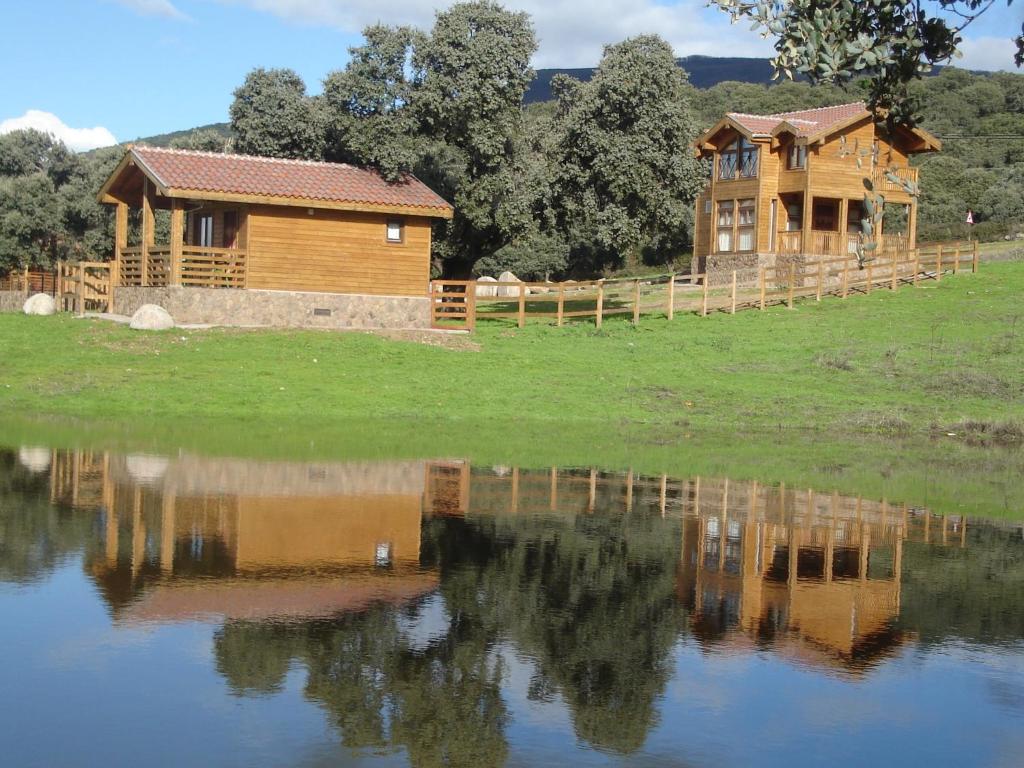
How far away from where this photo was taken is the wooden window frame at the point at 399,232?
38938 millimetres

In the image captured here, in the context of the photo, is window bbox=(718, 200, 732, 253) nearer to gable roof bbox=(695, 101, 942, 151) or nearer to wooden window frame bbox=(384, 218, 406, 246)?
gable roof bbox=(695, 101, 942, 151)

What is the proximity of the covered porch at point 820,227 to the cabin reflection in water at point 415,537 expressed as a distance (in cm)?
3689

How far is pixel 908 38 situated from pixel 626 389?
22.0 meters

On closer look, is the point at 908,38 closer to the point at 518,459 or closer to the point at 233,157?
the point at 518,459

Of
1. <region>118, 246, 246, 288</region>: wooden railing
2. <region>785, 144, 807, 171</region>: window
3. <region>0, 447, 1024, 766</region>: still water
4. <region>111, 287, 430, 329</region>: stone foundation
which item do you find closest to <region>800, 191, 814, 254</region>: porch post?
<region>785, 144, 807, 171</region>: window

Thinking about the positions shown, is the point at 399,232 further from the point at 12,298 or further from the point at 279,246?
the point at 12,298

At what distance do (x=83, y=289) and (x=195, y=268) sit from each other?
5.60 metres

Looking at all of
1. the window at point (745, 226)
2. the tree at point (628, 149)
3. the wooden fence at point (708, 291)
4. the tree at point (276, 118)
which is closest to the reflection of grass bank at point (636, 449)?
the wooden fence at point (708, 291)

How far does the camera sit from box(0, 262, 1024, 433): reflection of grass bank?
25.8 meters

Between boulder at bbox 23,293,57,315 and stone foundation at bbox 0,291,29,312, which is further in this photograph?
stone foundation at bbox 0,291,29,312

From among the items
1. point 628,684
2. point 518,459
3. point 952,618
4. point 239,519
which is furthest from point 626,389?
point 628,684

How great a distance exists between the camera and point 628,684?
28.8 ft

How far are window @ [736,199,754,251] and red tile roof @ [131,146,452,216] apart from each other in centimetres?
2030

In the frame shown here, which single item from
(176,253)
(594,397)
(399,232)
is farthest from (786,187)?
(594,397)
